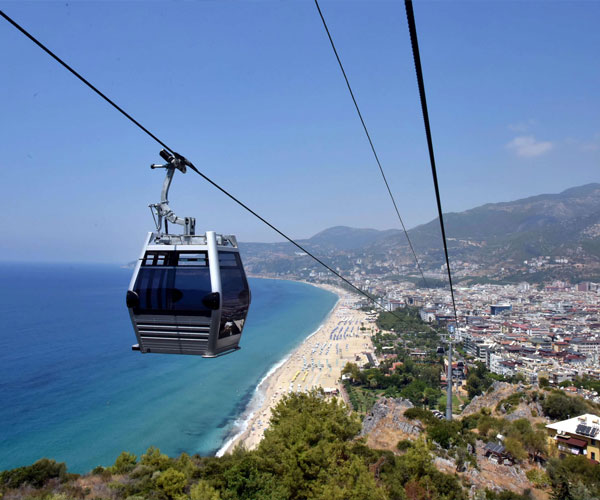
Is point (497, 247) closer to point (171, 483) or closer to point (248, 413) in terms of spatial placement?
point (248, 413)

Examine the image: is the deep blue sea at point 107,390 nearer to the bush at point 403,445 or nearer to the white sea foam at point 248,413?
the white sea foam at point 248,413

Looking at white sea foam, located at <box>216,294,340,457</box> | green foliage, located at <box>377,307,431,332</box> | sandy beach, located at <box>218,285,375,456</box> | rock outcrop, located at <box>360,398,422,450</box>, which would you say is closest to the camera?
rock outcrop, located at <box>360,398,422,450</box>

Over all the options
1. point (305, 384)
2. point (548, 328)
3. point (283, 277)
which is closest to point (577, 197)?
point (283, 277)

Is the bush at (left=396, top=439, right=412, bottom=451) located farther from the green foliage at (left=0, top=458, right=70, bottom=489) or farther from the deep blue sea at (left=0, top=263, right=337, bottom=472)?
the green foliage at (left=0, top=458, right=70, bottom=489)

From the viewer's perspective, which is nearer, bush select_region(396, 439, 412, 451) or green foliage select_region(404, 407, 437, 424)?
bush select_region(396, 439, 412, 451)

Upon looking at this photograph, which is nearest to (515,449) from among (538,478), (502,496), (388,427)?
(538,478)

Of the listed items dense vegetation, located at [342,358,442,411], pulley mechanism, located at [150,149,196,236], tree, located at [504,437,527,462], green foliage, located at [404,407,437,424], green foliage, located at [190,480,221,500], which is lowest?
dense vegetation, located at [342,358,442,411]

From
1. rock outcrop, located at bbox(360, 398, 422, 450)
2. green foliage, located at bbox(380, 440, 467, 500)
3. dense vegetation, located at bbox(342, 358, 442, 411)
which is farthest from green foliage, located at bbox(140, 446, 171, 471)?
dense vegetation, located at bbox(342, 358, 442, 411)
